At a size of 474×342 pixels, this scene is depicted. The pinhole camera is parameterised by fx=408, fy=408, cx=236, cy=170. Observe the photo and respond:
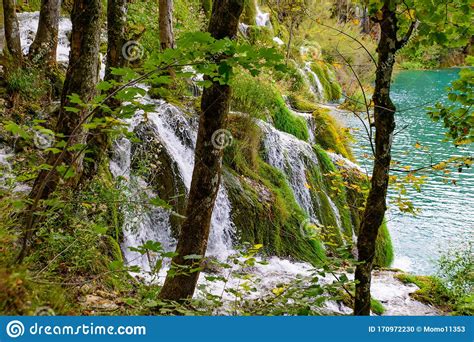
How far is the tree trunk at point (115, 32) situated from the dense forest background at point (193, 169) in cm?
2

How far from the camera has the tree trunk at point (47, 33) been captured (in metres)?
7.54

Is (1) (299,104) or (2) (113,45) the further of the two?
A: (1) (299,104)

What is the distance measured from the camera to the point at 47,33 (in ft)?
25.1

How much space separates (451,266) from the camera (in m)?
7.16

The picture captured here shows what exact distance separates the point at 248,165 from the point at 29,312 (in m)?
6.50

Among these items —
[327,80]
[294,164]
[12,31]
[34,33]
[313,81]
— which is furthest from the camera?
[327,80]

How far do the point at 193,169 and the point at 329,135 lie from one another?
29.1ft

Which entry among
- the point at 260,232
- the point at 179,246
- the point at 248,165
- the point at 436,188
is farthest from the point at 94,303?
the point at 436,188

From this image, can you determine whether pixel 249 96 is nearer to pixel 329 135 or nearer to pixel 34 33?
pixel 329 135

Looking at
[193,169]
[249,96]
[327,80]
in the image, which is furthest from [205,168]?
[327,80]

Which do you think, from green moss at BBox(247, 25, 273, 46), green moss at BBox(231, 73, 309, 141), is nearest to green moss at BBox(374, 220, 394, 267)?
green moss at BBox(231, 73, 309, 141)

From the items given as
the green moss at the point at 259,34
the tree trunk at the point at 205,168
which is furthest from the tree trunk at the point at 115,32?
the green moss at the point at 259,34

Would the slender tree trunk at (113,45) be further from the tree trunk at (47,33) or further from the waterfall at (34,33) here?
the waterfall at (34,33)

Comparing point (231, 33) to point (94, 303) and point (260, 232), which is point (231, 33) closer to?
point (94, 303)
